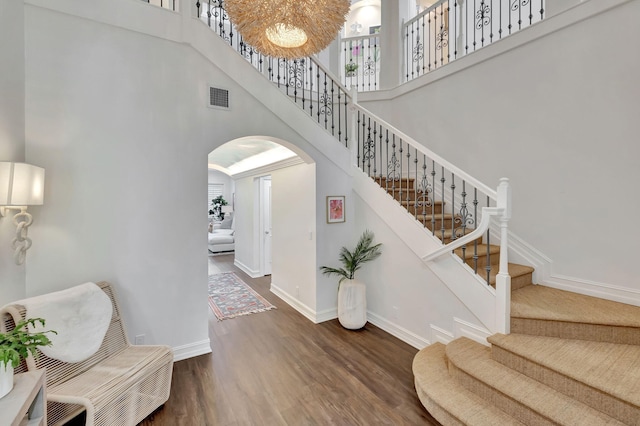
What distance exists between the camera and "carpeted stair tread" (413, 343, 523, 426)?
1917mm

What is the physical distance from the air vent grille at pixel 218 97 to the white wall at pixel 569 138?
3160mm

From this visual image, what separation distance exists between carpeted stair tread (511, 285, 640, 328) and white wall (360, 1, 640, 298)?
0.24m

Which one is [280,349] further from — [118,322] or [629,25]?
[629,25]

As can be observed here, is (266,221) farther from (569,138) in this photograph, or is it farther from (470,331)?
(569,138)

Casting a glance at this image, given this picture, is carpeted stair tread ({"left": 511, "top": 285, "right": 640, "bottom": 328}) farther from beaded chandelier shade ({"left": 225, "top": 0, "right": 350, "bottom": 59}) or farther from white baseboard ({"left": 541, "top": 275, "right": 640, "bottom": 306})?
beaded chandelier shade ({"left": 225, "top": 0, "right": 350, "bottom": 59})

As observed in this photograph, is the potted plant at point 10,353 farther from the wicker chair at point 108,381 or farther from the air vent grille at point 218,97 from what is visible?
the air vent grille at point 218,97

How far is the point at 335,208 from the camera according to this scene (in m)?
4.02

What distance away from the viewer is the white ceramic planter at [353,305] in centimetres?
361

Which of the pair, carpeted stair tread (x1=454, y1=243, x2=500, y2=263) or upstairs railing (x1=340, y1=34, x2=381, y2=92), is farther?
upstairs railing (x1=340, y1=34, x2=381, y2=92)

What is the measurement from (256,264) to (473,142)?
458 cm

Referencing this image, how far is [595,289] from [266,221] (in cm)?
510

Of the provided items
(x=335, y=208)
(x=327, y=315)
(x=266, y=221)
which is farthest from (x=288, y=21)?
(x=266, y=221)

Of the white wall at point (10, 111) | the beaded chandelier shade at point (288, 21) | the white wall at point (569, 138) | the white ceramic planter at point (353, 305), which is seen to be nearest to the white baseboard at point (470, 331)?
the white ceramic planter at point (353, 305)

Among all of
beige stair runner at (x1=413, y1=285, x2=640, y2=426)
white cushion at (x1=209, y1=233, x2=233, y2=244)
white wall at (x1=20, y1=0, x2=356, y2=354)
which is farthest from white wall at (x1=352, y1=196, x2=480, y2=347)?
white cushion at (x1=209, y1=233, x2=233, y2=244)
